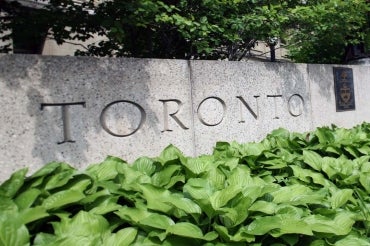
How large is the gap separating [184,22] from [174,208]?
9.63 feet

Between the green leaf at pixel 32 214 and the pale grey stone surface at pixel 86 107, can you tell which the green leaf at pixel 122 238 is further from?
the pale grey stone surface at pixel 86 107

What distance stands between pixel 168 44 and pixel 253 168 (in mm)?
3315

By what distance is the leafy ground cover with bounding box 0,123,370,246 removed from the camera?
5.69ft

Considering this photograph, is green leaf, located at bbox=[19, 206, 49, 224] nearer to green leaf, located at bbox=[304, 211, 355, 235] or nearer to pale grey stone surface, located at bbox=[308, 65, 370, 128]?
green leaf, located at bbox=[304, 211, 355, 235]

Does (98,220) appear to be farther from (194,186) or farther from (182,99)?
(182,99)

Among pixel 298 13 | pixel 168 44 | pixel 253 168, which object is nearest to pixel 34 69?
pixel 253 168

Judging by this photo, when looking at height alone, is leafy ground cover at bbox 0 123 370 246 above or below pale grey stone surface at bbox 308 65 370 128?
below

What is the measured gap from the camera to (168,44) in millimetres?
5941

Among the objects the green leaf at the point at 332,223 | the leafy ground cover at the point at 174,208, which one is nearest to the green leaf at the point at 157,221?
the leafy ground cover at the point at 174,208

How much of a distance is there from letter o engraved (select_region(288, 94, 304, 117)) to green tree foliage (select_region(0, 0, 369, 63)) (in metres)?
0.88

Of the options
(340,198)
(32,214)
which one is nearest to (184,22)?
(340,198)

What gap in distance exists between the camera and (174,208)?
1.92 m

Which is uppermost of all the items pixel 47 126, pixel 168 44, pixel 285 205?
pixel 168 44

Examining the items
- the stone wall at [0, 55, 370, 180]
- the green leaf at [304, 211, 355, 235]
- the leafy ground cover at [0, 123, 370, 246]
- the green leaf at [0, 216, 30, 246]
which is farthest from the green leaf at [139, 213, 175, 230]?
the stone wall at [0, 55, 370, 180]
